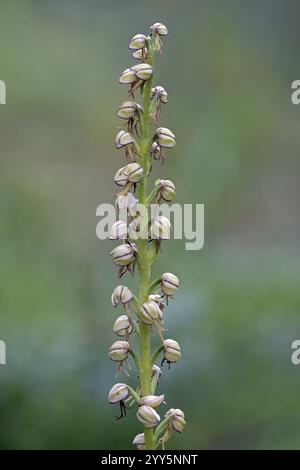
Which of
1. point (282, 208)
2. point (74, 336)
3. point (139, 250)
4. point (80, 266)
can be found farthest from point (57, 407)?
point (282, 208)

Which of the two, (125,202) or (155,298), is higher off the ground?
(125,202)

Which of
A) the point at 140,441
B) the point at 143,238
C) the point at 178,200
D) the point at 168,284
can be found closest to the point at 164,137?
the point at 143,238

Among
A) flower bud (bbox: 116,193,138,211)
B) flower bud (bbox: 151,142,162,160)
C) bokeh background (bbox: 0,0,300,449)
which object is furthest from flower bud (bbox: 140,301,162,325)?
bokeh background (bbox: 0,0,300,449)

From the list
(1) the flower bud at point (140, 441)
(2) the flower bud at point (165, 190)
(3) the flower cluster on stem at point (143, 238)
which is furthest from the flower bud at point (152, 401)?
(2) the flower bud at point (165, 190)

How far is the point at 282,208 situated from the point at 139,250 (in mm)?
8682

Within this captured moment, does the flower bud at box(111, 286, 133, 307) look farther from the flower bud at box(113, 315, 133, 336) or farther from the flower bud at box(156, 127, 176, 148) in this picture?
the flower bud at box(156, 127, 176, 148)

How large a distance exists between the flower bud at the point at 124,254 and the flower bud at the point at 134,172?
0.16 metres

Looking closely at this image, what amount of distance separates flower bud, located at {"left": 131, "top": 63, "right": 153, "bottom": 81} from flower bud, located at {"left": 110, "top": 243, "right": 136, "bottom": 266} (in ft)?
1.29

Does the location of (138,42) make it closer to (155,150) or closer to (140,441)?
(155,150)

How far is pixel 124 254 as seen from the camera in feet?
5.96

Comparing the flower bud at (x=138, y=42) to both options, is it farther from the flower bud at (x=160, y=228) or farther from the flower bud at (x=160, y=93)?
the flower bud at (x=160, y=228)

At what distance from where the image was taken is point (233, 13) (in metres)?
12.5

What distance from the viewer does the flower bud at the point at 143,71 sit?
1.78 meters

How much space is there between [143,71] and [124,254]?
425 mm
